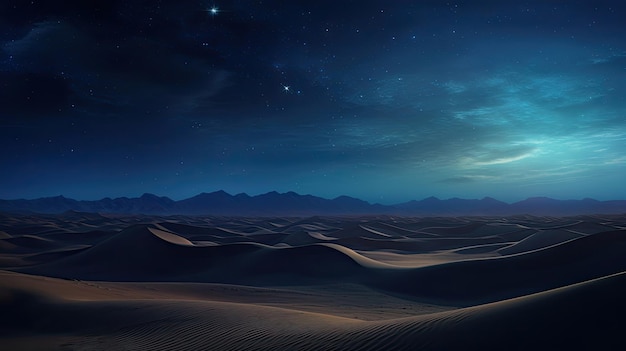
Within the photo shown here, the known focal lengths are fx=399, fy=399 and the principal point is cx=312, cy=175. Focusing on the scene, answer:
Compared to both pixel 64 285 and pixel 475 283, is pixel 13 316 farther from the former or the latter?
pixel 475 283

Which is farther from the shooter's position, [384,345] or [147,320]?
[147,320]

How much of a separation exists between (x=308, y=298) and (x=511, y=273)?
807cm

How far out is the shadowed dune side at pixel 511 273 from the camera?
46.0 feet

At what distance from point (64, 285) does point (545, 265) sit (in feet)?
57.1

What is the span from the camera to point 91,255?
2519cm

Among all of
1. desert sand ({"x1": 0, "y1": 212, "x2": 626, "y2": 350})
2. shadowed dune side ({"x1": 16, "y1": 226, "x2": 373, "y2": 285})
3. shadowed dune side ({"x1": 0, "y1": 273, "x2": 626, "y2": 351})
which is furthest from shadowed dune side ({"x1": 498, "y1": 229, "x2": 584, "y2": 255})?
shadowed dune side ({"x1": 0, "y1": 273, "x2": 626, "y2": 351})

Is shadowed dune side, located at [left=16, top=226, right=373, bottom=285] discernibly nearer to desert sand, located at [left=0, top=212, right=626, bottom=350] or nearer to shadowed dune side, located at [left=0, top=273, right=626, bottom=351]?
desert sand, located at [left=0, top=212, right=626, bottom=350]

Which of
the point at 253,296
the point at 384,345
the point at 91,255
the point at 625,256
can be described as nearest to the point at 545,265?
the point at 625,256

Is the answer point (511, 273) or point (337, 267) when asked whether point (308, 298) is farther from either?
point (511, 273)

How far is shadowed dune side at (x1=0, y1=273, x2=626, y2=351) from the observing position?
4.40 meters

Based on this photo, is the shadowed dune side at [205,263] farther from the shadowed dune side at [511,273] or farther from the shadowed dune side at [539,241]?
the shadowed dune side at [539,241]

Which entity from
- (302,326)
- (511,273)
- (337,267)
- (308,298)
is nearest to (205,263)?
(337,267)

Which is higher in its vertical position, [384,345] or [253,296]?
[384,345]

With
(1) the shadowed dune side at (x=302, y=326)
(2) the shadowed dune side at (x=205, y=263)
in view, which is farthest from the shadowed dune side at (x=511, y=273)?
(1) the shadowed dune side at (x=302, y=326)
